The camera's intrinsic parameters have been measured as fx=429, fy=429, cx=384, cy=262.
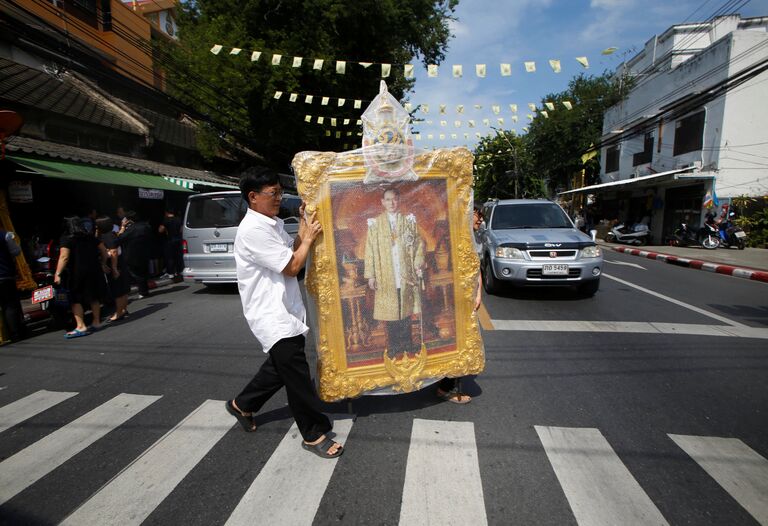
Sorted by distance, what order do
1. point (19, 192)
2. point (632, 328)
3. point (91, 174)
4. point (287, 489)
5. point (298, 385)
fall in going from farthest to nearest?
point (91, 174), point (19, 192), point (632, 328), point (298, 385), point (287, 489)

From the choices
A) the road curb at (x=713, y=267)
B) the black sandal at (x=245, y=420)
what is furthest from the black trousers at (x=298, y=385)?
the road curb at (x=713, y=267)

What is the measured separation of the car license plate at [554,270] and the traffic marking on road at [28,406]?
20.4ft

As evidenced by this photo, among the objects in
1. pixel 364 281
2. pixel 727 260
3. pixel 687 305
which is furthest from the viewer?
pixel 727 260

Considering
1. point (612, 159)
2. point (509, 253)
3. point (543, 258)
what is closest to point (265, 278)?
point (509, 253)

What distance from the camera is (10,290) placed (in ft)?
19.7

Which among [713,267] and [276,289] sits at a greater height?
[276,289]

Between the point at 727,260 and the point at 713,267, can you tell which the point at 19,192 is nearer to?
the point at 713,267

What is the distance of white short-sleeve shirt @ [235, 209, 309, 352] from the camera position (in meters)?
2.64

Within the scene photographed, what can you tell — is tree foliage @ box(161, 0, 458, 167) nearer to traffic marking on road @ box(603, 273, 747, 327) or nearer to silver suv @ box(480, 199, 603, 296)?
silver suv @ box(480, 199, 603, 296)

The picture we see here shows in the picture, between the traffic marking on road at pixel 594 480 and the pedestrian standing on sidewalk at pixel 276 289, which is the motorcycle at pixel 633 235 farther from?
the pedestrian standing on sidewalk at pixel 276 289

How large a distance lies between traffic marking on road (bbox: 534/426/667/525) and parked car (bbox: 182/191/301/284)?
6960 millimetres

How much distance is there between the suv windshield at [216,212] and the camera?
848 cm

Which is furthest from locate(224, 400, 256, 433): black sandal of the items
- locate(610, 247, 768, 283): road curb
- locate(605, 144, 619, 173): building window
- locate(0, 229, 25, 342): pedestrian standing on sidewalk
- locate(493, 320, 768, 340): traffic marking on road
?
locate(605, 144, 619, 173): building window

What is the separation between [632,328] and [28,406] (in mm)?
6604
